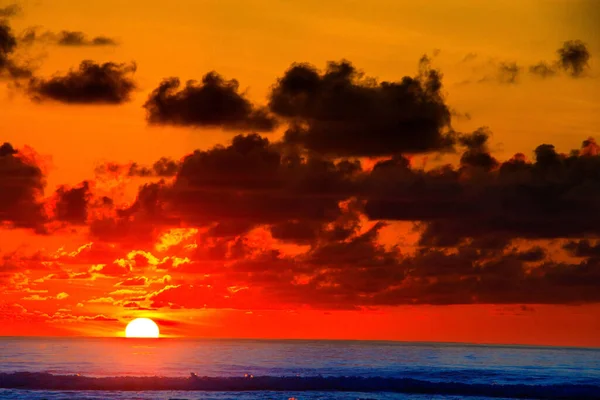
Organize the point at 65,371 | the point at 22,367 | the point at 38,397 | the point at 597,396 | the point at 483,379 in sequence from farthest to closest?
1. the point at 22,367
2. the point at 65,371
3. the point at 483,379
4. the point at 597,396
5. the point at 38,397

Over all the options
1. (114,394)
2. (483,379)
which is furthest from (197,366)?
(114,394)

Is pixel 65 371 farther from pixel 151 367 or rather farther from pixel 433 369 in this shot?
pixel 433 369

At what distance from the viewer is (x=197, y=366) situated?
13025 cm

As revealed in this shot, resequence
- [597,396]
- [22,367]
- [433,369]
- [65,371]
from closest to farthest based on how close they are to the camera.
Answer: [597,396] < [65,371] < [22,367] < [433,369]

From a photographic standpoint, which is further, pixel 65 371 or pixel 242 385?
pixel 65 371

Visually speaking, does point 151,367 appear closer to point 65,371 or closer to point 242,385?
point 65,371

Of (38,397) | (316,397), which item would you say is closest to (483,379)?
(316,397)

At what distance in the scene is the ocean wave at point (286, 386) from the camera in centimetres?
8506

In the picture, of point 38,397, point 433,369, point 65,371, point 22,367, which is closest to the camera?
point 38,397

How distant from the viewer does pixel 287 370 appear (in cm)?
12394

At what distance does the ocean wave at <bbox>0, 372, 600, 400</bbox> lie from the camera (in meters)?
85.1

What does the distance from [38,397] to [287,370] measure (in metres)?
53.8

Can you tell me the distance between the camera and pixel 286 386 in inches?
3455

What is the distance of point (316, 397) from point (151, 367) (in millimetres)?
52369
